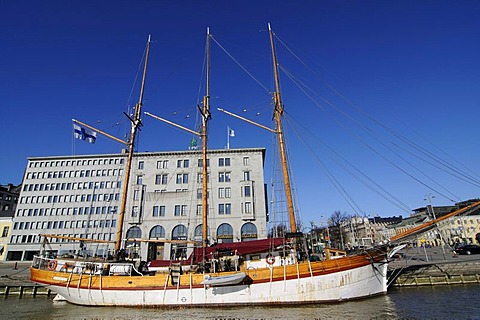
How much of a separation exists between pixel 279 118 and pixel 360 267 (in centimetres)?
1598

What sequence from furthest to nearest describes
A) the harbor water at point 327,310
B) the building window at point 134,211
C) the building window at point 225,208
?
the building window at point 134,211 < the building window at point 225,208 < the harbor water at point 327,310

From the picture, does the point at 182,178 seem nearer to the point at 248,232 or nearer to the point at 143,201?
the point at 143,201

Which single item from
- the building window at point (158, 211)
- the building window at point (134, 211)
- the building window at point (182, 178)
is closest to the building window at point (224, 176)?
the building window at point (182, 178)

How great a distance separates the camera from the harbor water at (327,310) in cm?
1683

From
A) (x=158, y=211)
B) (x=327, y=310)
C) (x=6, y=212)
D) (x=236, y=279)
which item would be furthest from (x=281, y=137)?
(x=6, y=212)

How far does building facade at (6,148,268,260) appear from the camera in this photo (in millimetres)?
56312

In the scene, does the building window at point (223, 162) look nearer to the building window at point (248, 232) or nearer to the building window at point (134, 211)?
the building window at point (248, 232)

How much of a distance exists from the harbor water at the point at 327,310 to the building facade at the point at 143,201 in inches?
1253

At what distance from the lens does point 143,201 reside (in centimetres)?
5916

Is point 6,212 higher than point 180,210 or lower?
higher

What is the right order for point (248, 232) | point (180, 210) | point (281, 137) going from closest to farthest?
point (281, 137), point (248, 232), point (180, 210)

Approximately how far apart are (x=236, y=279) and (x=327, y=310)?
21.3 feet

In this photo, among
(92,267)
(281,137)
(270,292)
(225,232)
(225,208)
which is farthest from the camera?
(225,208)

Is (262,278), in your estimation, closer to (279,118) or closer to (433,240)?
(279,118)
